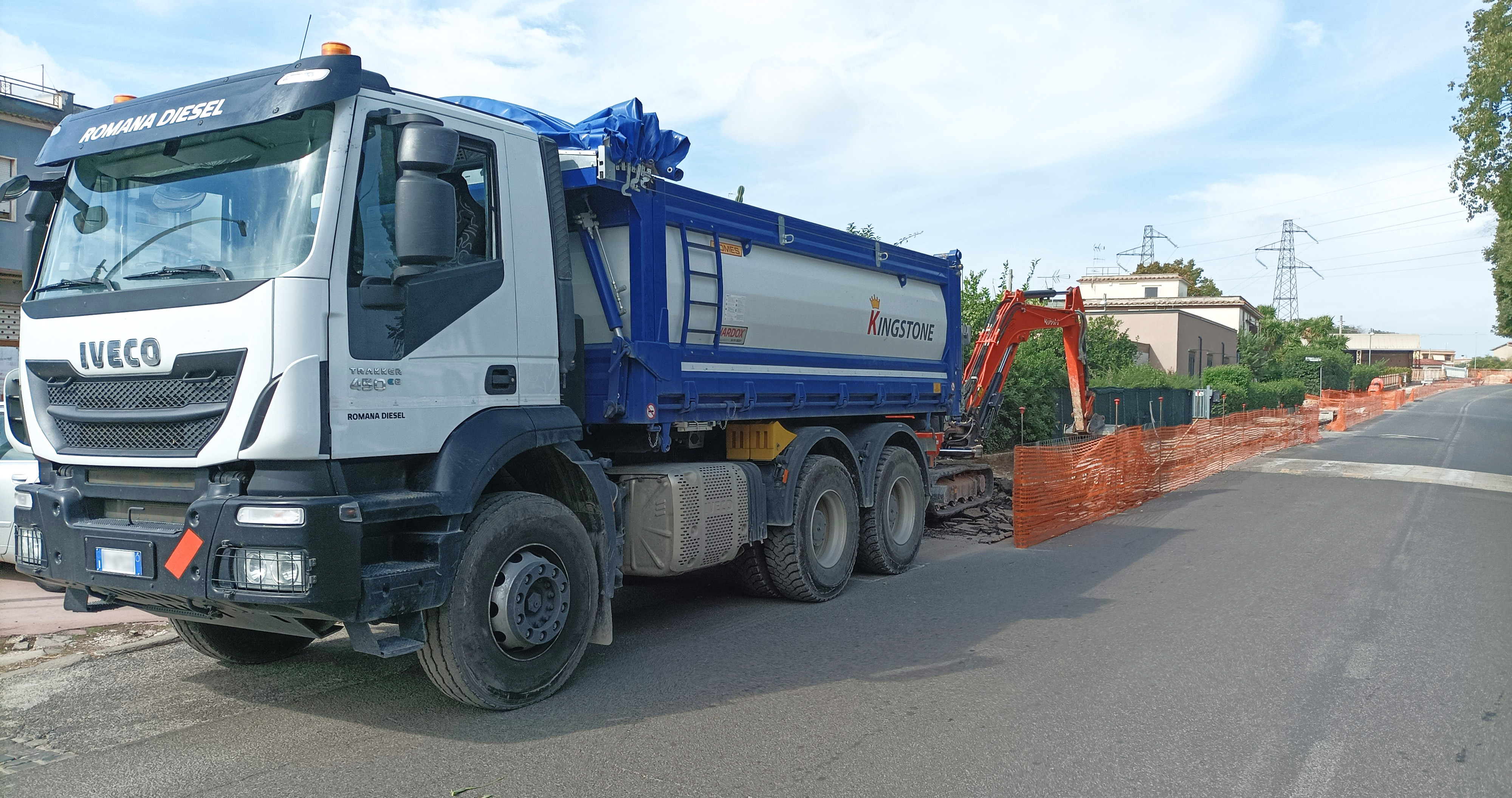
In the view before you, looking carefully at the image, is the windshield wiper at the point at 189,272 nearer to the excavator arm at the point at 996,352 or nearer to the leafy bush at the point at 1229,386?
the excavator arm at the point at 996,352

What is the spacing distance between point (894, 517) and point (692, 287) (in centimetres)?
365

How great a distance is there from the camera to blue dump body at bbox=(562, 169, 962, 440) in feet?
20.7

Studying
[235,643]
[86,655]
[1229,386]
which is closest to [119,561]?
[235,643]

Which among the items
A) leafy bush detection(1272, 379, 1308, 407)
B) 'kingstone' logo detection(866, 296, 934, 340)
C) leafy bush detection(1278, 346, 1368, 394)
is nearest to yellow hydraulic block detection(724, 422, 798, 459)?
'kingstone' logo detection(866, 296, 934, 340)

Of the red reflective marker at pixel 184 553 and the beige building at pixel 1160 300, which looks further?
the beige building at pixel 1160 300

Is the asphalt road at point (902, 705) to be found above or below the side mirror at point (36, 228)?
below

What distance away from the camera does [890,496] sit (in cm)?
927

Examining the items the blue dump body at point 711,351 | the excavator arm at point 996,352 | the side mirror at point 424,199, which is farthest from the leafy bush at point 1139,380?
the side mirror at point 424,199

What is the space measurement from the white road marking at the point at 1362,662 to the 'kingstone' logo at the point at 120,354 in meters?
6.48

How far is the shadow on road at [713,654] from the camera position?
5090mm

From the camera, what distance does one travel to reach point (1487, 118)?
833 inches

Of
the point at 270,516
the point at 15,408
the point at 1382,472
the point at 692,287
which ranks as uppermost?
the point at 692,287

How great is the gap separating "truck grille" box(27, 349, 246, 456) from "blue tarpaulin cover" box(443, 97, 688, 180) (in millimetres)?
2408

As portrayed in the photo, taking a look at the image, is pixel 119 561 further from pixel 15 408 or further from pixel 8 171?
pixel 8 171
